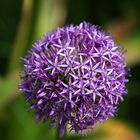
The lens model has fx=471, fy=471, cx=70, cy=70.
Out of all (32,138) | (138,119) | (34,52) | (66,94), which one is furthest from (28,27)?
(66,94)

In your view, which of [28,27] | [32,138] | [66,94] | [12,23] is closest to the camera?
[66,94]

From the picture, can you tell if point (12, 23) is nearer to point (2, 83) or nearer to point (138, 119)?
point (2, 83)

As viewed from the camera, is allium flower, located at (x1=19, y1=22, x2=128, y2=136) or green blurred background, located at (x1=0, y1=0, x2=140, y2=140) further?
green blurred background, located at (x1=0, y1=0, x2=140, y2=140)

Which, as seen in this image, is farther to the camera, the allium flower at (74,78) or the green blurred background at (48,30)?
the green blurred background at (48,30)

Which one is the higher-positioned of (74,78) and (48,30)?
(48,30)

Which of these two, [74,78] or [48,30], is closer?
[74,78]
